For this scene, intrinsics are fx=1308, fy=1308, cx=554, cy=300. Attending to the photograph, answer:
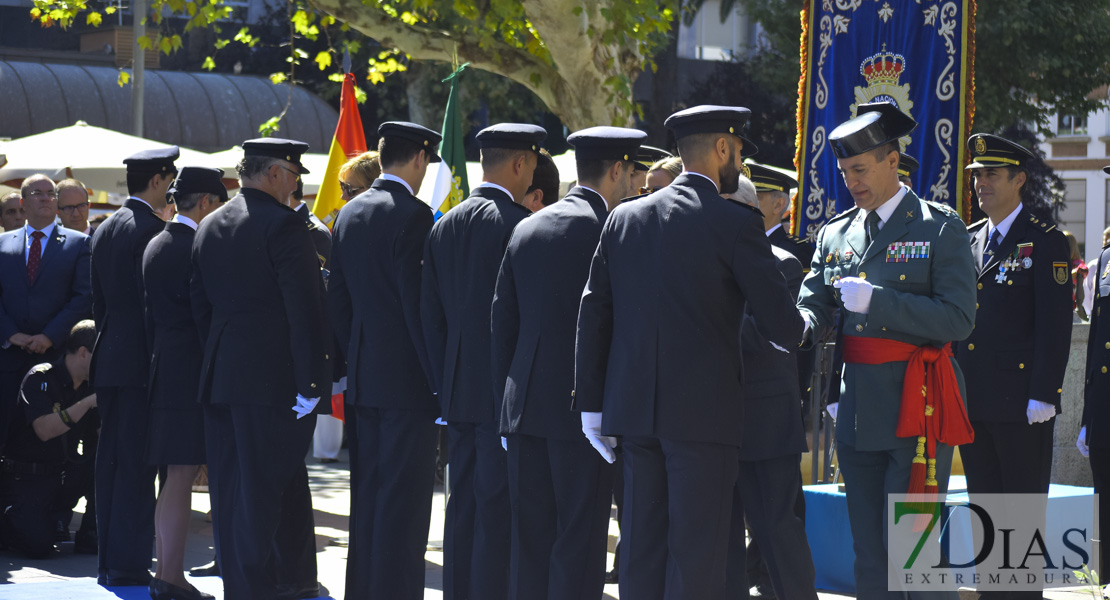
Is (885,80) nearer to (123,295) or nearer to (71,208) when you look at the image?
(123,295)

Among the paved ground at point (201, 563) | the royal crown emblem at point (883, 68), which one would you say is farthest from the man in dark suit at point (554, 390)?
the royal crown emblem at point (883, 68)

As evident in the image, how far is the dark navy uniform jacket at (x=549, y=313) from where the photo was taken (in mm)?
4859

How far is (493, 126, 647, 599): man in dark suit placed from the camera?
191 inches

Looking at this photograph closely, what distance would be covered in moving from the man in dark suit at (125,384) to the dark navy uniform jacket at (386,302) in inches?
57.4

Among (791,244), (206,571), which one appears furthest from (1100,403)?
(206,571)

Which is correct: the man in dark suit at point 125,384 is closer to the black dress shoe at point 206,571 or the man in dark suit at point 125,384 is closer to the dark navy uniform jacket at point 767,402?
the black dress shoe at point 206,571

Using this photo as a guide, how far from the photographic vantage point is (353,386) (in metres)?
5.55

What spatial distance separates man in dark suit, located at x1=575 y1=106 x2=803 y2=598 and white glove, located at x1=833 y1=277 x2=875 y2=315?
307mm

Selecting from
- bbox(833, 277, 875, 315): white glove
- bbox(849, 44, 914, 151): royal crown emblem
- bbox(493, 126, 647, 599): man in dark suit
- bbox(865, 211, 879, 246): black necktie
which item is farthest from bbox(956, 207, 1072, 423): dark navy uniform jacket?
bbox(849, 44, 914, 151): royal crown emblem

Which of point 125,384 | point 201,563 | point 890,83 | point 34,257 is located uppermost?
point 890,83

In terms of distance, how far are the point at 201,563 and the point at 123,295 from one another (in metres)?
1.61

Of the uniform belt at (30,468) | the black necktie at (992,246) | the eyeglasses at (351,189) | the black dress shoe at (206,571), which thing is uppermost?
the eyeglasses at (351,189)

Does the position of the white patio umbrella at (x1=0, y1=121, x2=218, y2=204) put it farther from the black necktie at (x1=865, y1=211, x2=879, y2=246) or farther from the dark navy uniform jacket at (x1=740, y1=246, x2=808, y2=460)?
the black necktie at (x1=865, y1=211, x2=879, y2=246)

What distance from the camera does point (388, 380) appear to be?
5488mm
